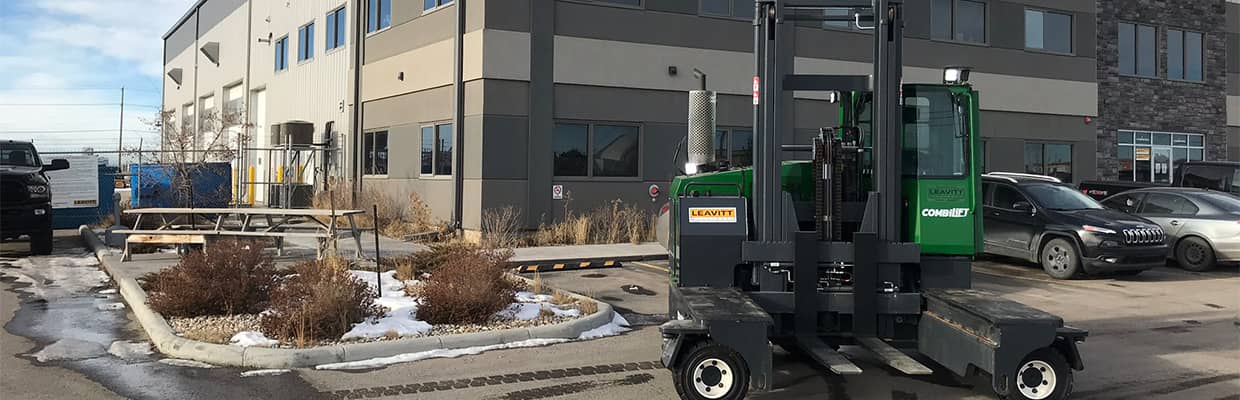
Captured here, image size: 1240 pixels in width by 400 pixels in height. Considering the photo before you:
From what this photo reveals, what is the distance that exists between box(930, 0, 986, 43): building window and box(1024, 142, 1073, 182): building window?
381 centimetres

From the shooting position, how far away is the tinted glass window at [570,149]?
18.6 meters

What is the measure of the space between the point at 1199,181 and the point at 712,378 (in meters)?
18.8

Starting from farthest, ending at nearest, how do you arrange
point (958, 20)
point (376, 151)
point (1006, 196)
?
point (958, 20)
point (376, 151)
point (1006, 196)

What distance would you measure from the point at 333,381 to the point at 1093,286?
11.5 metres

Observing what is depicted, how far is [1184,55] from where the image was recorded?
28297 millimetres

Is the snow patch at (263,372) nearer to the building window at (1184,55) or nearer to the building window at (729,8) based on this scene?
the building window at (729,8)

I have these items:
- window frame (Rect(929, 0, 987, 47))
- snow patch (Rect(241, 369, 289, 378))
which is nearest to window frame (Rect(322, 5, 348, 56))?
window frame (Rect(929, 0, 987, 47))

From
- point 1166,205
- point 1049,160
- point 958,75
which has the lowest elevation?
point 1166,205

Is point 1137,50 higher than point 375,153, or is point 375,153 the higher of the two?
point 1137,50

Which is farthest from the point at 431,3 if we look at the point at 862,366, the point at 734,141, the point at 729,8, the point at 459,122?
the point at 862,366

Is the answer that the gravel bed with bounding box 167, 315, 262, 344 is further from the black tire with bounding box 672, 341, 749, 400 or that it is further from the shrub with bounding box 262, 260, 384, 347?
the black tire with bounding box 672, 341, 749, 400

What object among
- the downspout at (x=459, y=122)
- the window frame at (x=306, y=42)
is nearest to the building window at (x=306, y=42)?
the window frame at (x=306, y=42)

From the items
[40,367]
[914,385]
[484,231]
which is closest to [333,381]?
[40,367]

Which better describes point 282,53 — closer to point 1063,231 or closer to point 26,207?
point 26,207
